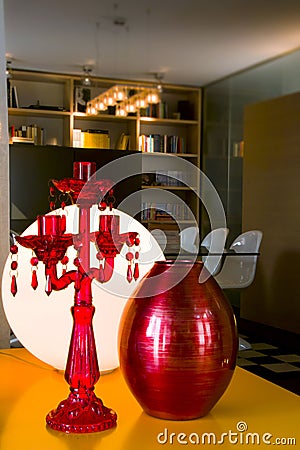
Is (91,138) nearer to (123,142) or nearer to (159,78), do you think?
(123,142)

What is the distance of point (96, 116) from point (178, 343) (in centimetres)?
662

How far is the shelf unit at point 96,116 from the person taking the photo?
7.16 meters

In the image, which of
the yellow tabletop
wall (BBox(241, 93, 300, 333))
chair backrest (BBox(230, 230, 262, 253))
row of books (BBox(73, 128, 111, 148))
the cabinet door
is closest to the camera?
the yellow tabletop

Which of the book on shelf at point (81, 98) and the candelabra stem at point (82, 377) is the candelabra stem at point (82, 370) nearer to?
the candelabra stem at point (82, 377)

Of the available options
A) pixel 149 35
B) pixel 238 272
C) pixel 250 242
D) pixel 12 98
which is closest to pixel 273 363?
pixel 238 272

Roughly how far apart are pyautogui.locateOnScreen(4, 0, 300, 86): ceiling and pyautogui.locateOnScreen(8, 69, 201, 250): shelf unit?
30cm

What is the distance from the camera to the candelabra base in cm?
83

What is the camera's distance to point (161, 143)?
25.2 feet

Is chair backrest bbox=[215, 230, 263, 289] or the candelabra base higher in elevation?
the candelabra base

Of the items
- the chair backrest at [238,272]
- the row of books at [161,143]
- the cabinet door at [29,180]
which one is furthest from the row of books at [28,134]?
the chair backrest at [238,272]

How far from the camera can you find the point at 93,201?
0.85 meters

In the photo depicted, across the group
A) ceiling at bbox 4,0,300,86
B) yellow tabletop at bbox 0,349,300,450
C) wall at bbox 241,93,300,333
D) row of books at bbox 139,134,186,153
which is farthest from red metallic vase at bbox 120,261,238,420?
row of books at bbox 139,134,186,153

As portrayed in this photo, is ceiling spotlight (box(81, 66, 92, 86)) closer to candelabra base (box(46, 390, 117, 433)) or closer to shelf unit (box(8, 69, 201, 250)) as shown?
shelf unit (box(8, 69, 201, 250))

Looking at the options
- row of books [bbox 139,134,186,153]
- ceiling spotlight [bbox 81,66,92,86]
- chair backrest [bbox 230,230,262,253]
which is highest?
ceiling spotlight [bbox 81,66,92,86]
